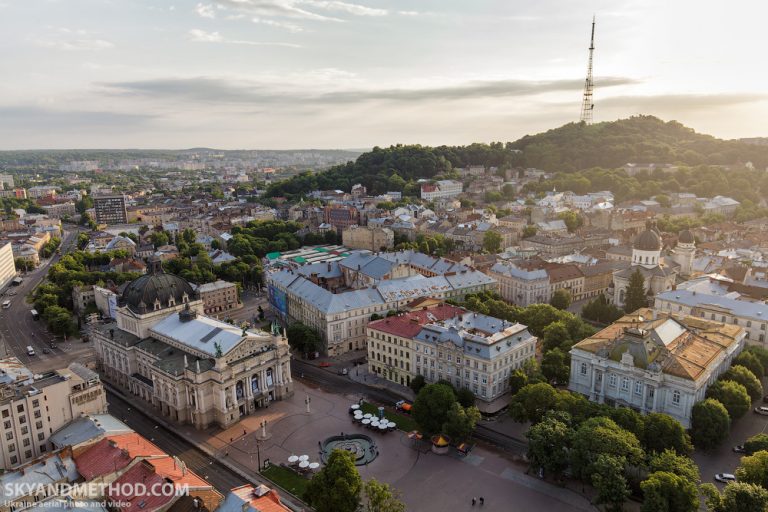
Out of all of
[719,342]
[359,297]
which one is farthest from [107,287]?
[719,342]

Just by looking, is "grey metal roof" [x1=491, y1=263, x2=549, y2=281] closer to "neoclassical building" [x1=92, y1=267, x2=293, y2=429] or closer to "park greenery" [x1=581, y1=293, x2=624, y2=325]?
"park greenery" [x1=581, y1=293, x2=624, y2=325]

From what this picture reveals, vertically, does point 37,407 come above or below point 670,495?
above

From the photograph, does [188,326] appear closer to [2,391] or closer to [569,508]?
[2,391]

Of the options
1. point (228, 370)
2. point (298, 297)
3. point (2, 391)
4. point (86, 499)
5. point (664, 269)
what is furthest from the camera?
point (664, 269)

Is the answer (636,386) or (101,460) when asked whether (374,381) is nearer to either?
(636,386)

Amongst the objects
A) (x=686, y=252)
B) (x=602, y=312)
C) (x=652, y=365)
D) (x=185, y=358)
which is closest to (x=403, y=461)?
(x=185, y=358)

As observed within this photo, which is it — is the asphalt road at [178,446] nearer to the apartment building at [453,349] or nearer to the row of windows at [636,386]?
the apartment building at [453,349]

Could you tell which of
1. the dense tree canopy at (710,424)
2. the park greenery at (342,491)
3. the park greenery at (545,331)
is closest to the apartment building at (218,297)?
the park greenery at (545,331)

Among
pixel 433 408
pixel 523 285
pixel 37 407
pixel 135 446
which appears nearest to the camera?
pixel 135 446
